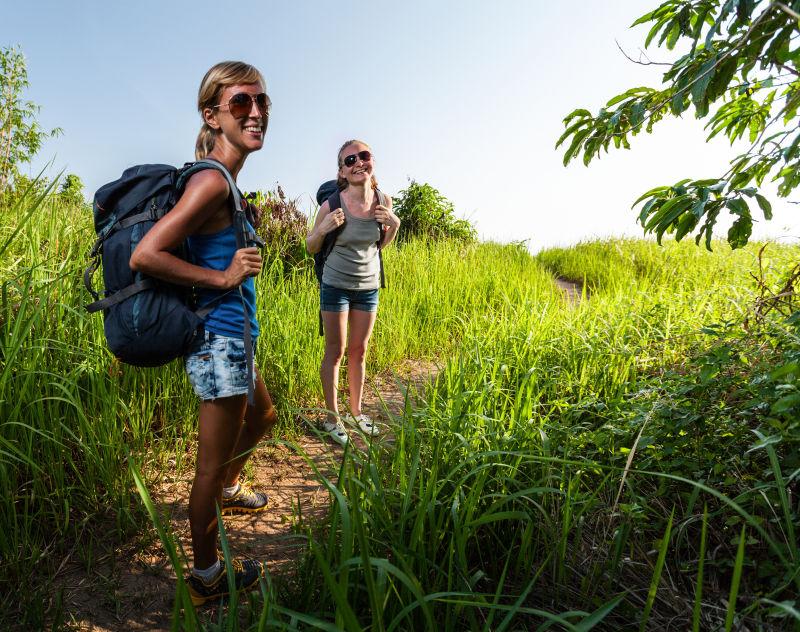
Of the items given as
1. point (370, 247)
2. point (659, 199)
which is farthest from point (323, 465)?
point (659, 199)

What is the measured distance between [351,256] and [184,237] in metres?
1.85

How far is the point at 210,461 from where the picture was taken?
2.09 meters

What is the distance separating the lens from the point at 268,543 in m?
2.64

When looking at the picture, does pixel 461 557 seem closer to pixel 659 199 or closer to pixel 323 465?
pixel 659 199

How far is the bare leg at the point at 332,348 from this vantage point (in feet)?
12.4

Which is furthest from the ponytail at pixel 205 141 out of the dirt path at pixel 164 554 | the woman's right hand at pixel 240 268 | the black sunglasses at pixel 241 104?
the dirt path at pixel 164 554

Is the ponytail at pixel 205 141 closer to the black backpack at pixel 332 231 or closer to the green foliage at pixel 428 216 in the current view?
the black backpack at pixel 332 231

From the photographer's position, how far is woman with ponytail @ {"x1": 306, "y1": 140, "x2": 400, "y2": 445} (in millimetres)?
3697

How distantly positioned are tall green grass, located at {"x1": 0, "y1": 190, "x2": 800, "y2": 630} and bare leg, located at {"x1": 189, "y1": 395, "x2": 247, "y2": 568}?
0.41m

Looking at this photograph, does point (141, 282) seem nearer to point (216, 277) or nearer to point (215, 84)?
point (216, 277)

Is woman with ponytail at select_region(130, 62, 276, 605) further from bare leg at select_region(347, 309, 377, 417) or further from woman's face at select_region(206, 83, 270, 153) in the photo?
bare leg at select_region(347, 309, 377, 417)

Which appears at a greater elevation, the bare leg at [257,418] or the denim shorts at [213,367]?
the denim shorts at [213,367]

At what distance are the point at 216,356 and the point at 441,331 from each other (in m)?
4.43

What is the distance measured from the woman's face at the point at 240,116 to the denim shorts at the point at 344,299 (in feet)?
5.61
